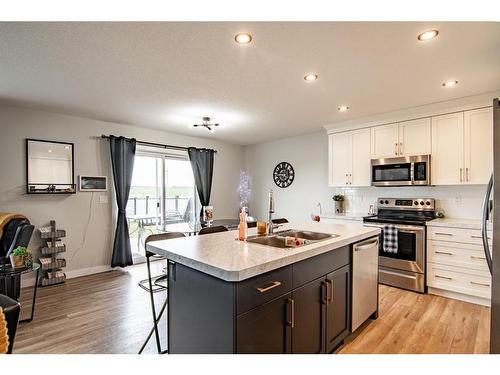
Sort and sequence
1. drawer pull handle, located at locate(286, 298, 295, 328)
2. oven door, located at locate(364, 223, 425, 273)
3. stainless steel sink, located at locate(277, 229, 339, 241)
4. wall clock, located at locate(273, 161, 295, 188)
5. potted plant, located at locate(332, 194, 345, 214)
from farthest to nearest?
wall clock, located at locate(273, 161, 295, 188), potted plant, located at locate(332, 194, 345, 214), oven door, located at locate(364, 223, 425, 273), stainless steel sink, located at locate(277, 229, 339, 241), drawer pull handle, located at locate(286, 298, 295, 328)

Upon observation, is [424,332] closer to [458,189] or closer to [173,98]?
[458,189]

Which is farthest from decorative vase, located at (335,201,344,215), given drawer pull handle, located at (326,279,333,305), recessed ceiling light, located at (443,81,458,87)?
drawer pull handle, located at (326,279,333,305)

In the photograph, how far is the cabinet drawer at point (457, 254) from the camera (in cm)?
284

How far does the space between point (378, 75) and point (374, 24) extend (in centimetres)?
89

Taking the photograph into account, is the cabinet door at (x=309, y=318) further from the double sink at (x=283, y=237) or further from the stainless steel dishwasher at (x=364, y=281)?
the stainless steel dishwasher at (x=364, y=281)

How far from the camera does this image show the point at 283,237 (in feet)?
7.12

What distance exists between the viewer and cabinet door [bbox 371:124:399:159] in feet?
12.1

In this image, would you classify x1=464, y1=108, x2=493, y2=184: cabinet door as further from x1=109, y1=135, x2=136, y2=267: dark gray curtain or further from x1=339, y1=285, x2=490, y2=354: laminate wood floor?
x1=109, y1=135, x2=136, y2=267: dark gray curtain

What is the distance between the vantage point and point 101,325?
95.0 inches

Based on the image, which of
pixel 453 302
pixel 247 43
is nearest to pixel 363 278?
pixel 453 302

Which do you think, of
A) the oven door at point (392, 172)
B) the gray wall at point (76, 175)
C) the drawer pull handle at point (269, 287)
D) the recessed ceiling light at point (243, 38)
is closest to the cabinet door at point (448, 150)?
the oven door at point (392, 172)

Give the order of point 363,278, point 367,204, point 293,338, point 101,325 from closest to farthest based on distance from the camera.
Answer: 1. point 293,338
2. point 363,278
3. point 101,325
4. point 367,204

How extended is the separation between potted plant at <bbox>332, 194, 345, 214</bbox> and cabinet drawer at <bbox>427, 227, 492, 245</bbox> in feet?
4.82

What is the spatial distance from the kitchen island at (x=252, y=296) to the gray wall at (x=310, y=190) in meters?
2.53
